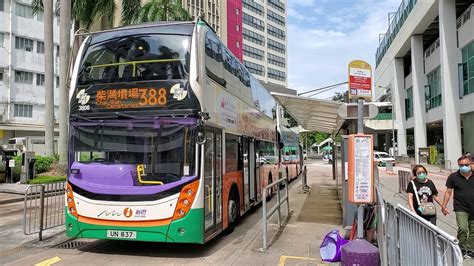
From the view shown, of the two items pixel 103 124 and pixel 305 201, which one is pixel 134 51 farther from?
pixel 305 201

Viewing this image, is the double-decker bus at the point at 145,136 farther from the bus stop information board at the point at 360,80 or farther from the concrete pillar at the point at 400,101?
the concrete pillar at the point at 400,101

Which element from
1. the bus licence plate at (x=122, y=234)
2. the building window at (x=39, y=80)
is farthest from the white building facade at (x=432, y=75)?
the building window at (x=39, y=80)

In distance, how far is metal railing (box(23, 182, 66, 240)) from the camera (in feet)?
29.9

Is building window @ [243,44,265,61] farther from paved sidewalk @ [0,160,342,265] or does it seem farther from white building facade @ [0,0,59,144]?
paved sidewalk @ [0,160,342,265]

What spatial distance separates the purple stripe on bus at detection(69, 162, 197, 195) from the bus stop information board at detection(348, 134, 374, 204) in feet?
8.56

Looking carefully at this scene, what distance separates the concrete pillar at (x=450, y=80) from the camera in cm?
3250

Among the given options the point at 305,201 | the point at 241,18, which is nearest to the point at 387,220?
the point at 305,201

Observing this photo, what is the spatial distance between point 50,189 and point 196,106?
4.57 m

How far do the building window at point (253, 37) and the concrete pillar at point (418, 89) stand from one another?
165 ft

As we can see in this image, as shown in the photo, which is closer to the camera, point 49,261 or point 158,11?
point 49,261

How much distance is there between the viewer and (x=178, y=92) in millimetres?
7594

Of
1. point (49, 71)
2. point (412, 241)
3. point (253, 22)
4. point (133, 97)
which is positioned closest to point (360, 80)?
point (412, 241)

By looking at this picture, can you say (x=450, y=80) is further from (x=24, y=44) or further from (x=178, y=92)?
(x=24, y=44)

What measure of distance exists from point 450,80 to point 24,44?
37733mm
